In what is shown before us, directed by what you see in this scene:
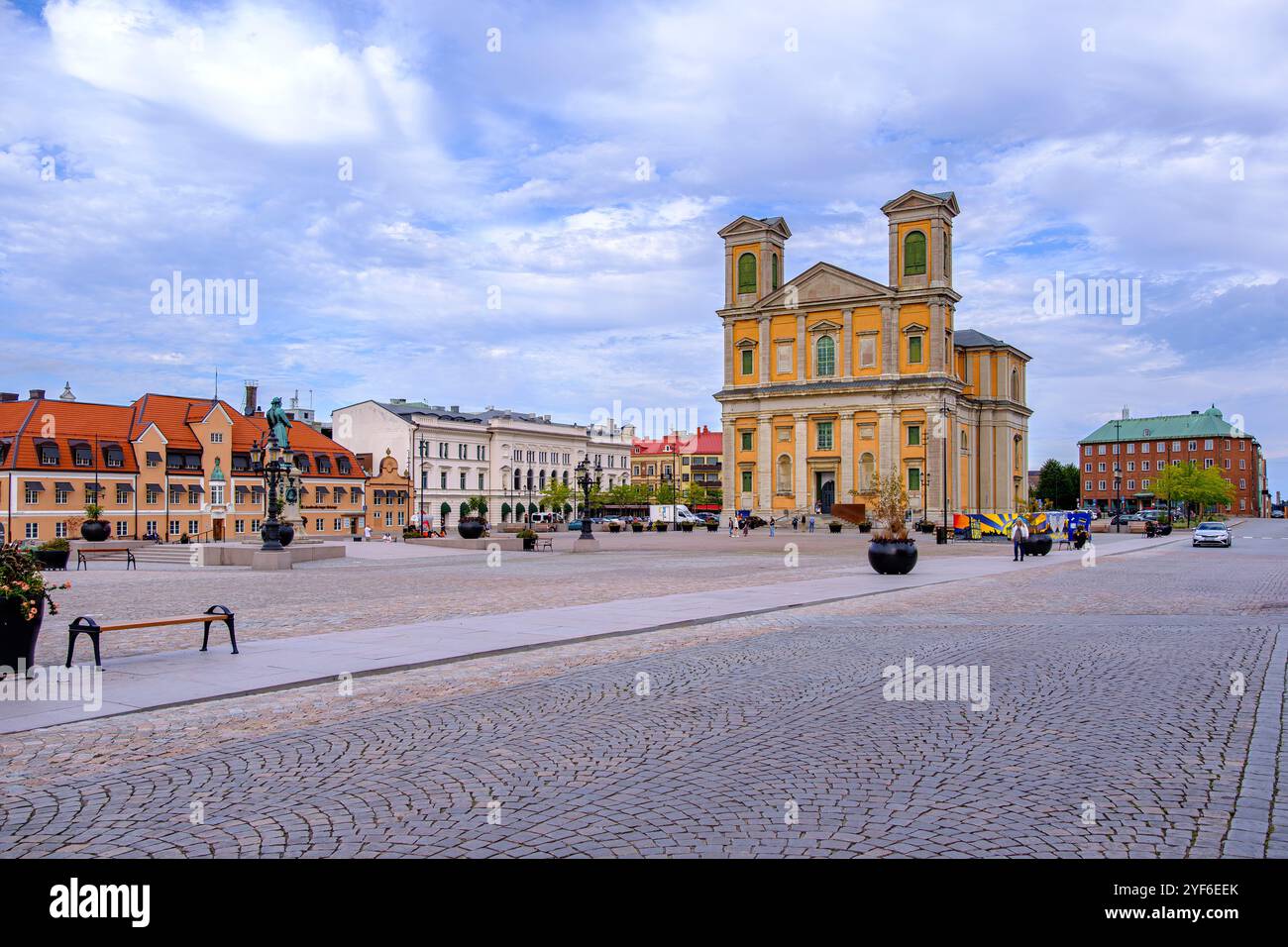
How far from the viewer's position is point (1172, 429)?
178500mm

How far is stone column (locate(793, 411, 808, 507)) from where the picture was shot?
9875 cm

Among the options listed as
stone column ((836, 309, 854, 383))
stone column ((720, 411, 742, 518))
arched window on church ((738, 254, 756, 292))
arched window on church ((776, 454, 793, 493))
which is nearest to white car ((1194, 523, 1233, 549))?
stone column ((836, 309, 854, 383))

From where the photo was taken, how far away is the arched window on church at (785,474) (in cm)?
10006

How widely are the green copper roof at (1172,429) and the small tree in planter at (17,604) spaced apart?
182 m

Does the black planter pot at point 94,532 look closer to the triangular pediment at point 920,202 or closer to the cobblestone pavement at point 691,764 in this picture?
the cobblestone pavement at point 691,764

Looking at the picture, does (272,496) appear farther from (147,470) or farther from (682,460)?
(682,460)

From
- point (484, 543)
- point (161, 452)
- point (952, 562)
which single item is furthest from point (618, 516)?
point (952, 562)

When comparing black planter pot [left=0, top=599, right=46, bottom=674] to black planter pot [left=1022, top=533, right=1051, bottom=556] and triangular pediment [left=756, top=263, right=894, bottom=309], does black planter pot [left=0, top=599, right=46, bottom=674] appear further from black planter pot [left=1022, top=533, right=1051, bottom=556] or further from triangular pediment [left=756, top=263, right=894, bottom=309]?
triangular pediment [left=756, top=263, right=894, bottom=309]

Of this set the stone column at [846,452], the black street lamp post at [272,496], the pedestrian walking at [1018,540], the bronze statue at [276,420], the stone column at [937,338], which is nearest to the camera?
the pedestrian walking at [1018,540]

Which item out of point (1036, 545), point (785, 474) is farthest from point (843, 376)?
point (1036, 545)

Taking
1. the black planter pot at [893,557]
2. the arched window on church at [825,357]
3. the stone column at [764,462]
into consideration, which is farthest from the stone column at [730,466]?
the black planter pot at [893,557]
